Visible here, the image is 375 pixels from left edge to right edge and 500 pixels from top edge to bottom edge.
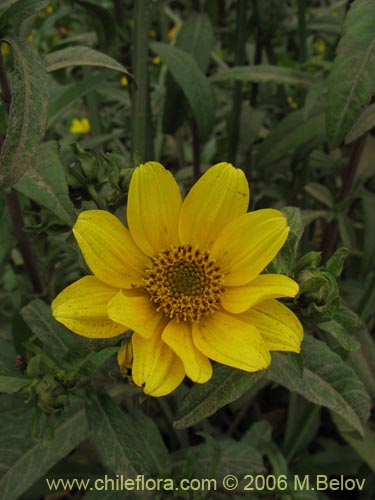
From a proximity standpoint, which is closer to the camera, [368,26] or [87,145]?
[368,26]

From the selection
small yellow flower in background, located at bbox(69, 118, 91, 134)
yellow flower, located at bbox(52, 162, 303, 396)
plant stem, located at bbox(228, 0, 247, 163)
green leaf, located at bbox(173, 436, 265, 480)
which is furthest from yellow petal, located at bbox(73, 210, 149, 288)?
small yellow flower in background, located at bbox(69, 118, 91, 134)

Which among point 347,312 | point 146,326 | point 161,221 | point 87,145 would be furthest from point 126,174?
point 87,145

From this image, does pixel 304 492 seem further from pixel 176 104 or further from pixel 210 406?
pixel 176 104

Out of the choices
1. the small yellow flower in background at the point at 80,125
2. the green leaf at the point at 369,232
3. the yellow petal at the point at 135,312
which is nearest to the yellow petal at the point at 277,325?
the yellow petal at the point at 135,312

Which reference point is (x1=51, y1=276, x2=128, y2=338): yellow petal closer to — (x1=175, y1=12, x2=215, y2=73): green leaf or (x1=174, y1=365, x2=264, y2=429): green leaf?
(x1=174, y1=365, x2=264, y2=429): green leaf

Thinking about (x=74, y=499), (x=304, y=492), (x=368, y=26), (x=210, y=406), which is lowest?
(x=74, y=499)

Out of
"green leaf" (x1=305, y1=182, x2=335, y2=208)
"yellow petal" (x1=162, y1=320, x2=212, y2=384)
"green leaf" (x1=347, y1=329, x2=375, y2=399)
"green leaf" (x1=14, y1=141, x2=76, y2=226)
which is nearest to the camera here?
"yellow petal" (x1=162, y1=320, x2=212, y2=384)

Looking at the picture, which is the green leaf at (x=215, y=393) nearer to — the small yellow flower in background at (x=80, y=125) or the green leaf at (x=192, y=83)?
the green leaf at (x=192, y=83)
